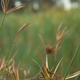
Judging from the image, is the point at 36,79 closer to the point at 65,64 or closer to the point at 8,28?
the point at 65,64

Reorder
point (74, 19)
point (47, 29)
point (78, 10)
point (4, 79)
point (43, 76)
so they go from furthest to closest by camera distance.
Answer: point (78, 10)
point (74, 19)
point (47, 29)
point (4, 79)
point (43, 76)

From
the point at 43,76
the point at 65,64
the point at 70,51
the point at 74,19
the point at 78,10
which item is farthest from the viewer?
the point at 78,10

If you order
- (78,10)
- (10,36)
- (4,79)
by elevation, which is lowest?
(78,10)

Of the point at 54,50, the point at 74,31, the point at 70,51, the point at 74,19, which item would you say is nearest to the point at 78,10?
the point at 74,19

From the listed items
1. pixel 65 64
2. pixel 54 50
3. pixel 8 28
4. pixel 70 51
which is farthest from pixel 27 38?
pixel 54 50

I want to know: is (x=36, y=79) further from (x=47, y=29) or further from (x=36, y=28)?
(x=36, y=28)

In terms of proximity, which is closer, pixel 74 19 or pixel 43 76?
pixel 43 76

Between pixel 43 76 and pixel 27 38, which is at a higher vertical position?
pixel 43 76

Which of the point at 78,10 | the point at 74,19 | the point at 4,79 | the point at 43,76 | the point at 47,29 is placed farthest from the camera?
the point at 78,10

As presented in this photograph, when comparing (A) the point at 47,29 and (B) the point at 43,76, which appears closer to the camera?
(B) the point at 43,76
